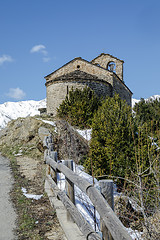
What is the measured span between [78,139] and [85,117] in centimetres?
457

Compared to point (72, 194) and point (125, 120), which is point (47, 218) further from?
point (125, 120)

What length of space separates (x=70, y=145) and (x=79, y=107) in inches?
214

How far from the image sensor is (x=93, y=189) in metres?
2.86

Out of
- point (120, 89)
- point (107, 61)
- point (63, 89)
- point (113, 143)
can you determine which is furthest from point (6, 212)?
point (107, 61)

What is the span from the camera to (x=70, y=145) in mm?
12023

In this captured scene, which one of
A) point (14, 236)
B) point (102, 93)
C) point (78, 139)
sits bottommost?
point (14, 236)

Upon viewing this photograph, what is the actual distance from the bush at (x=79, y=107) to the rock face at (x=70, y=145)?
3030 mm

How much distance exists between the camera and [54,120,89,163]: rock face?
37.2 feet

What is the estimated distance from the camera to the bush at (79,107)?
53.2 ft

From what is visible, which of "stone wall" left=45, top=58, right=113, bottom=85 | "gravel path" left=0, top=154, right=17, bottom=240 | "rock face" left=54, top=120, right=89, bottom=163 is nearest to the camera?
"gravel path" left=0, top=154, right=17, bottom=240

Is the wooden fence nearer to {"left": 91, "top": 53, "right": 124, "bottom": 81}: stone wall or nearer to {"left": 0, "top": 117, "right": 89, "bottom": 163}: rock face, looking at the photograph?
{"left": 0, "top": 117, "right": 89, "bottom": 163}: rock face

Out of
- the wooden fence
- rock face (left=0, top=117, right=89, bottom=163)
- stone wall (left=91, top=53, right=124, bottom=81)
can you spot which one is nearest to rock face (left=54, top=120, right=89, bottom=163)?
rock face (left=0, top=117, right=89, bottom=163)

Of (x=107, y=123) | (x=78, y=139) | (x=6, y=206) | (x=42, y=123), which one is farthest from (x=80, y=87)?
(x=6, y=206)

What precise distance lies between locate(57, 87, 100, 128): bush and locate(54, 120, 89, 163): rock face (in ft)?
9.94
